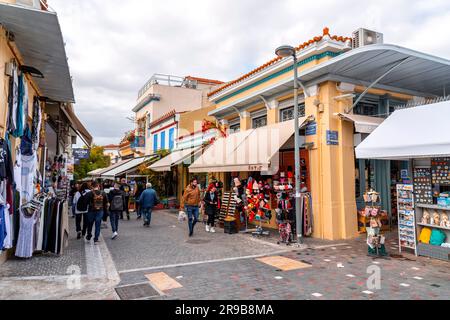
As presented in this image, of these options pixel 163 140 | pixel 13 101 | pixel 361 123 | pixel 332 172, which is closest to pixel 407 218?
pixel 332 172

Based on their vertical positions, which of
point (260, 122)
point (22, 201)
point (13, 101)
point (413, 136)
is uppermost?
point (260, 122)

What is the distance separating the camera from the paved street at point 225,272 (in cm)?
475

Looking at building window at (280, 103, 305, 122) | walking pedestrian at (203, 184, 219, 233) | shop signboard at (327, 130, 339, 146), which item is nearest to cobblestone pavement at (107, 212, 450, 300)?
walking pedestrian at (203, 184, 219, 233)

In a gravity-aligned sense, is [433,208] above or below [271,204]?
above

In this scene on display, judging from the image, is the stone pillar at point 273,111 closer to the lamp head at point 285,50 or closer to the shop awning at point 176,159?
the lamp head at point 285,50

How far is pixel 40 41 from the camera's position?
A: 245 inches

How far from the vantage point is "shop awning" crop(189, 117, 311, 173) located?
9.27 m

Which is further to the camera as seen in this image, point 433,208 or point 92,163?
point 92,163

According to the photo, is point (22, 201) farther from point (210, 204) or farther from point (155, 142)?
point (155, 142)

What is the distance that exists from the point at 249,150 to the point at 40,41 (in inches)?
254

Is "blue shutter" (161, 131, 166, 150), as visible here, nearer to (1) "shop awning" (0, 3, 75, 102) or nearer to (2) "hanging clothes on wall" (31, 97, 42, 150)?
(2) "hanging clothes on wall" (31, 97, 42, 150)

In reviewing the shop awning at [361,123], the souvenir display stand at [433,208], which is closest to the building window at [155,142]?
the shop awning at [361,123]
